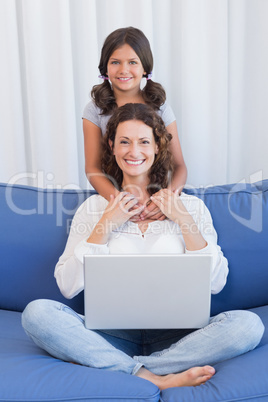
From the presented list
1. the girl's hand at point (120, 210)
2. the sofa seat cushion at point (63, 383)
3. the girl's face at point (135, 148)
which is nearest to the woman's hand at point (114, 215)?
the girl's hand at point (120, 210)

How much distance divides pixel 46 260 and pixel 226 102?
4.73 feet

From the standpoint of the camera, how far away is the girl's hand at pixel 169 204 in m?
1.94

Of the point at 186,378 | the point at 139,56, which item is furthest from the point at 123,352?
the point at 139,56

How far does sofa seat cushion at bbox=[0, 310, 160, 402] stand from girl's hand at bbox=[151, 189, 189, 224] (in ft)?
2.12

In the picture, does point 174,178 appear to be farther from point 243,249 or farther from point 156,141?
point 243,249

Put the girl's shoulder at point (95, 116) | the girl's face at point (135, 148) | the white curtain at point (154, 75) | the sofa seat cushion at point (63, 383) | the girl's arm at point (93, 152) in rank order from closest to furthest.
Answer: the sofa seat cushion at point (63, 383), the girl's face at point (135, 148), the girl's arm at point (93, 152), the girl's shoulder at point (95, 116), the white curtain at point (154, 75)

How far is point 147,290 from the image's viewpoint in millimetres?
1562

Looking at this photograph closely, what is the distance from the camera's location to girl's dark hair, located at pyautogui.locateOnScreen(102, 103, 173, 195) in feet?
6.73

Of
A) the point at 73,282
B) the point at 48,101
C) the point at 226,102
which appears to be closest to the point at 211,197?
the point at 73,282

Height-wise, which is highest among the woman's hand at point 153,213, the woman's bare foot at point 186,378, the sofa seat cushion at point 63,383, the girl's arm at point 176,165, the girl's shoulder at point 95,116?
the girl's shoulder at point 95,116

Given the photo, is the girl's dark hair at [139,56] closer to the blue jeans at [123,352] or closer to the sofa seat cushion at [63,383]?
the blue jeans at [123,352]

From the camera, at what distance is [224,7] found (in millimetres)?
2857

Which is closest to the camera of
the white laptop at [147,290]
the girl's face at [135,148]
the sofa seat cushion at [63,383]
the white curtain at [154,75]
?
the sofa seat cushion at [63,383]

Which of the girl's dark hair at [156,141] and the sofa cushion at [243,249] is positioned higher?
the girl's dark hair at [156,141]
